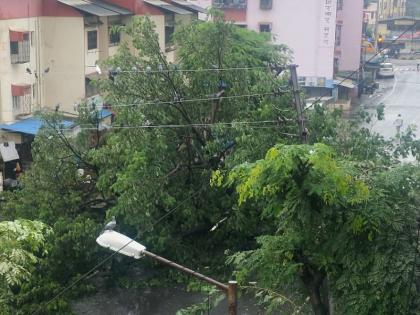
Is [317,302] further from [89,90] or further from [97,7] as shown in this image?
[89,90]

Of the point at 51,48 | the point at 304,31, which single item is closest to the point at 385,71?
the point at 304,31

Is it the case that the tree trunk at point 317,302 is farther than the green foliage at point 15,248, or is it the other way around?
the tree trunk at point 317,302

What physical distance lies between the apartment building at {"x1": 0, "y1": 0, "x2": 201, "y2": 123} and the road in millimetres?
12702

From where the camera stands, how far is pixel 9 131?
22422 mm

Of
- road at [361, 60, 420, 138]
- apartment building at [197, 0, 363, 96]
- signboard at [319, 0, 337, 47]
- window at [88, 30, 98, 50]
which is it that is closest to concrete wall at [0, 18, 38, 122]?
window at [88, 30, 98, 50]

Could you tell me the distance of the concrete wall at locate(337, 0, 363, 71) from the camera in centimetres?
4691

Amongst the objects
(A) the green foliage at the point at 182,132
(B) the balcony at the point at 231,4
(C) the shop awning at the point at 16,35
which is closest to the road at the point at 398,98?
(B) the balcony at the point at 231,4

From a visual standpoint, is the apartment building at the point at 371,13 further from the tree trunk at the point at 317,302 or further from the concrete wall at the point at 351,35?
the tree trunk at the point at 317,302

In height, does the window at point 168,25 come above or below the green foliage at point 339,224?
above

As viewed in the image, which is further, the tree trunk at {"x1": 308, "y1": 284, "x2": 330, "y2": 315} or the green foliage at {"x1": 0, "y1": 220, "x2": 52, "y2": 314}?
the tree trunk at {"x1": 308, "y1": 284, "x2": 330, "y2": 315}

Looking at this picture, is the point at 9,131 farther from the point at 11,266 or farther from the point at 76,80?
the point at 11,266

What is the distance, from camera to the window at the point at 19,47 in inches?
877

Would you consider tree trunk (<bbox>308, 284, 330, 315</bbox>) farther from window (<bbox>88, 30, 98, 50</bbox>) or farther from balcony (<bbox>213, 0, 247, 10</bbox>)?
balcony (<bbox>213, 0, 247, 10</bbox>)

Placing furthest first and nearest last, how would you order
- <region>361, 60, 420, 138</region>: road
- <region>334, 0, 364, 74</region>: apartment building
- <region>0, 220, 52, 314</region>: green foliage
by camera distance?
1. <region>334, 0, 364, 74</region>: apartment building
2. <region>361, 60, 420, 138</region>: road
3. <region>0, 220, 52, 314</region>: green foliage
